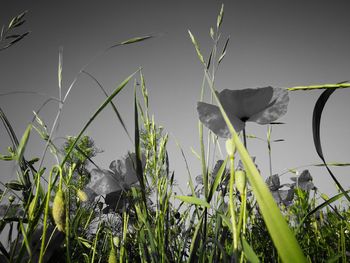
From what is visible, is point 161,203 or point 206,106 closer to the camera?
point 206,106

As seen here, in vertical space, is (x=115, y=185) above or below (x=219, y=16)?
below

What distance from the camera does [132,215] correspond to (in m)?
1.09

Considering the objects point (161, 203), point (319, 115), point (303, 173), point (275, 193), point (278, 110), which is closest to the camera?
point (319, 115)

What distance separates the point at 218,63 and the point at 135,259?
30.5 inches

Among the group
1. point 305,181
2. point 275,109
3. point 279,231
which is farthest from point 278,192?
point 279,231

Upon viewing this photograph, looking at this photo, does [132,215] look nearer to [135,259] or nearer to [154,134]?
[135,259]

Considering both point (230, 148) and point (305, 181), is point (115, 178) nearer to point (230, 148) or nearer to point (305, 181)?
point (230, 148)

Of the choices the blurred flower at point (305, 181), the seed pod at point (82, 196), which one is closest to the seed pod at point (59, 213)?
the seed pod at point (82, 196)

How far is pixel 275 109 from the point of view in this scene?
1.63ft

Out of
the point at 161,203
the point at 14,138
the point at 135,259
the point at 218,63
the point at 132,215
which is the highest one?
the point at 218,63

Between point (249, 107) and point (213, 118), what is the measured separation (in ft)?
0.27

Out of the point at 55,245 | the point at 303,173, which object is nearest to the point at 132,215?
the point at 55,245

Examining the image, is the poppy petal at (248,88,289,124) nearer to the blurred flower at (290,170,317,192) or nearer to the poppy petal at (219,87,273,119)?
the poppy petal at (219,87,273,119)

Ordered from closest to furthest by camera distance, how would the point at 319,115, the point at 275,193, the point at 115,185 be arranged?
the point at 319,115 < the point at 115,185 < the point at 275,193
